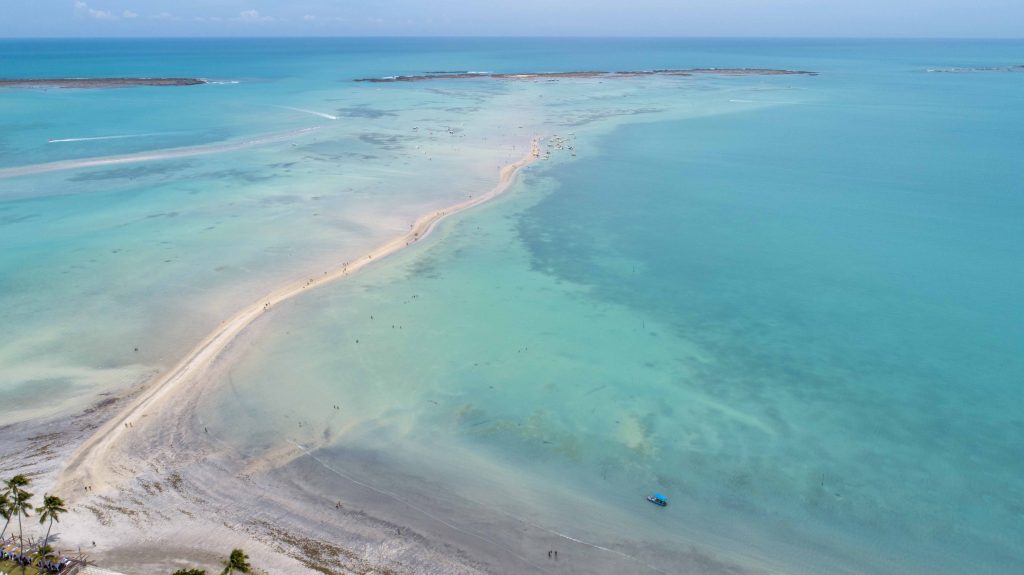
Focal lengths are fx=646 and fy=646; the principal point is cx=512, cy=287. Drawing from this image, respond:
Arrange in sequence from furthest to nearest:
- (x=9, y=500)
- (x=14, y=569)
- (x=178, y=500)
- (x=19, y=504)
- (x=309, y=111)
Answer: (x=309, y=111) → (x=178, y=500) → (x=9, y=500) → (x=19, y=504) → (x=14, y=569)

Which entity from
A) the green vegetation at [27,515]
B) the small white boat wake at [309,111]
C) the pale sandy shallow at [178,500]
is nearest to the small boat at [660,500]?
the pale sandy shallow at [178,500]

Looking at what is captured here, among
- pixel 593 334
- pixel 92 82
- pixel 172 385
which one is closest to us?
pixel 172 385

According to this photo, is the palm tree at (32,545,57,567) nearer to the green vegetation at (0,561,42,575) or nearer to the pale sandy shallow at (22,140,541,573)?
the green vegetation at (0,561,42,575)

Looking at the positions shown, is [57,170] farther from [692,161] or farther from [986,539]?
[986,539]

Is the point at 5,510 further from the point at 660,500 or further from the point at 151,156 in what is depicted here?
the point at 151,156

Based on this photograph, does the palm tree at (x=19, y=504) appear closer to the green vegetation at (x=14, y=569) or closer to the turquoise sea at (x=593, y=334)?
the green vegetation at (x=14, y=569)

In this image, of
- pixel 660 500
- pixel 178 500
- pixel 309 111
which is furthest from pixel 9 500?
pixel 309 111
